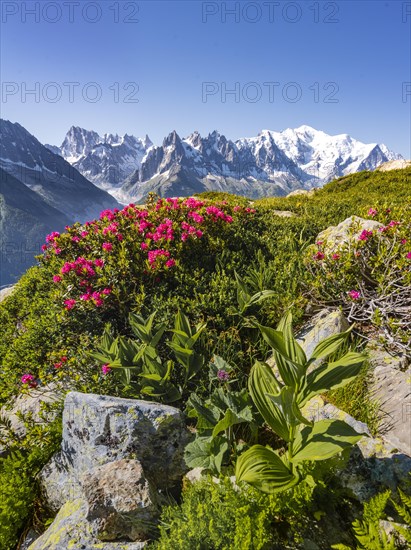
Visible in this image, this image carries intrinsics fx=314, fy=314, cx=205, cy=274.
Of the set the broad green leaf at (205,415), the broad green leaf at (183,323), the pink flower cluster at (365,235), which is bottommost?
the broad green leaf at (205,415)

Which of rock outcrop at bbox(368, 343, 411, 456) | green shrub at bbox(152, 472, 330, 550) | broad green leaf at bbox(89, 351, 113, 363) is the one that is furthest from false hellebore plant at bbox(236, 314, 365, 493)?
broad green leaf at bbox(89, 351, 113, 363)

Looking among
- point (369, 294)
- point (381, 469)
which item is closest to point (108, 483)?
point (381, 469)

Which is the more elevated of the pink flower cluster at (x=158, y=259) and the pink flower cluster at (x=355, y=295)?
the pink flower cluster at (x=158, y=259)

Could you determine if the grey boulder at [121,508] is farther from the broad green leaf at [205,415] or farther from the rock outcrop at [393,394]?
the rock outcrop at [393,394]

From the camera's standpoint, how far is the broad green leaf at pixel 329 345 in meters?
3.02

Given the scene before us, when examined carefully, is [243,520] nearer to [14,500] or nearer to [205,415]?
[205,415]

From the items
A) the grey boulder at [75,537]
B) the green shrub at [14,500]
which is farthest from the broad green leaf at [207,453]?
the green shrub at [14,500]

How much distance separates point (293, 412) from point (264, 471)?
0.58 m

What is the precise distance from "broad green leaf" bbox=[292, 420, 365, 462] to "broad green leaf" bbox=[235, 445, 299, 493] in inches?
6.1

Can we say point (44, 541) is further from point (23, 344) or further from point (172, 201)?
point (172, 201)

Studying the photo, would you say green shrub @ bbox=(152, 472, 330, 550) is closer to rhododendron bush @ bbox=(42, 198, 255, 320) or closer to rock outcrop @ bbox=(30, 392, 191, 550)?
rock outcrop @ bbox=(30, 392, 191, 550)

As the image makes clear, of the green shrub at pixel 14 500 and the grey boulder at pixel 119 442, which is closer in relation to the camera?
the green shrub at pixel 14 500

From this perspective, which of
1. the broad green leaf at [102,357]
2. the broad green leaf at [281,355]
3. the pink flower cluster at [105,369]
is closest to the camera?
the broad green leaf at [281,355]

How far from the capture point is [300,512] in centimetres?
271
